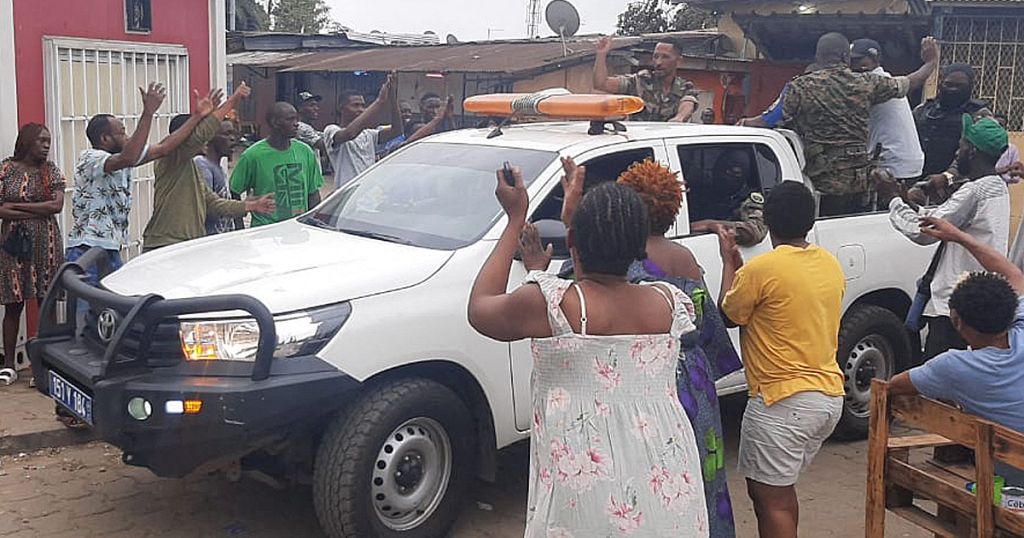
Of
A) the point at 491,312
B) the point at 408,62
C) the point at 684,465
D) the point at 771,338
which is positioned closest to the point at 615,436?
the point at 684,465

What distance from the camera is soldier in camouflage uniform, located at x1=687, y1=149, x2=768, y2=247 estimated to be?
5.36m

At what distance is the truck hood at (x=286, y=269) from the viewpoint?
4199 millimetres

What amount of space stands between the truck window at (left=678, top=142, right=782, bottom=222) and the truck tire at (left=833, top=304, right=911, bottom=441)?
0.96 m

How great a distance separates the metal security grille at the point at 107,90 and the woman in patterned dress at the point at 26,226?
57cm

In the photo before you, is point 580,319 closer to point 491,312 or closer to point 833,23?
point 491,312

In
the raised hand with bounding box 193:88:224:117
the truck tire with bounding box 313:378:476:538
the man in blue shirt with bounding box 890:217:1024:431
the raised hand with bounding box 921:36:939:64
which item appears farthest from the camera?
the raised hand with bounding box 921:36:939:64

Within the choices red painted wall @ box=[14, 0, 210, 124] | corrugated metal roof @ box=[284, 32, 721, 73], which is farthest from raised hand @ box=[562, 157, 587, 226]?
corrugated metal roof @ box=[284, 32, 721, 73]

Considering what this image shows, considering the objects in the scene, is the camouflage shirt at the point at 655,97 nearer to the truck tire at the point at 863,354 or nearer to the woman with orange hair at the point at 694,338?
the truck tire at the point at 863,354

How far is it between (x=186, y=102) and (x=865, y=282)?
5403mm

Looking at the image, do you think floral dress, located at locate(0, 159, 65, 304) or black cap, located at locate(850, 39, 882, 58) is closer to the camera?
floral dress, located at locate(0, 159, 65, 304)

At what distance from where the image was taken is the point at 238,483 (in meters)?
5.24

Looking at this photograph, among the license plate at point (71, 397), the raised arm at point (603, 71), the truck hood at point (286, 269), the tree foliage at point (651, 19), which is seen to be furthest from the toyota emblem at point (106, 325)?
the tree foliage at point (651, 19)

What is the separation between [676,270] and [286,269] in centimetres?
176

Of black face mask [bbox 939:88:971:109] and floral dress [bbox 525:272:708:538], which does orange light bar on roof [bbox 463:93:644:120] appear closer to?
floral dress [bbox 525:272:708:538]
